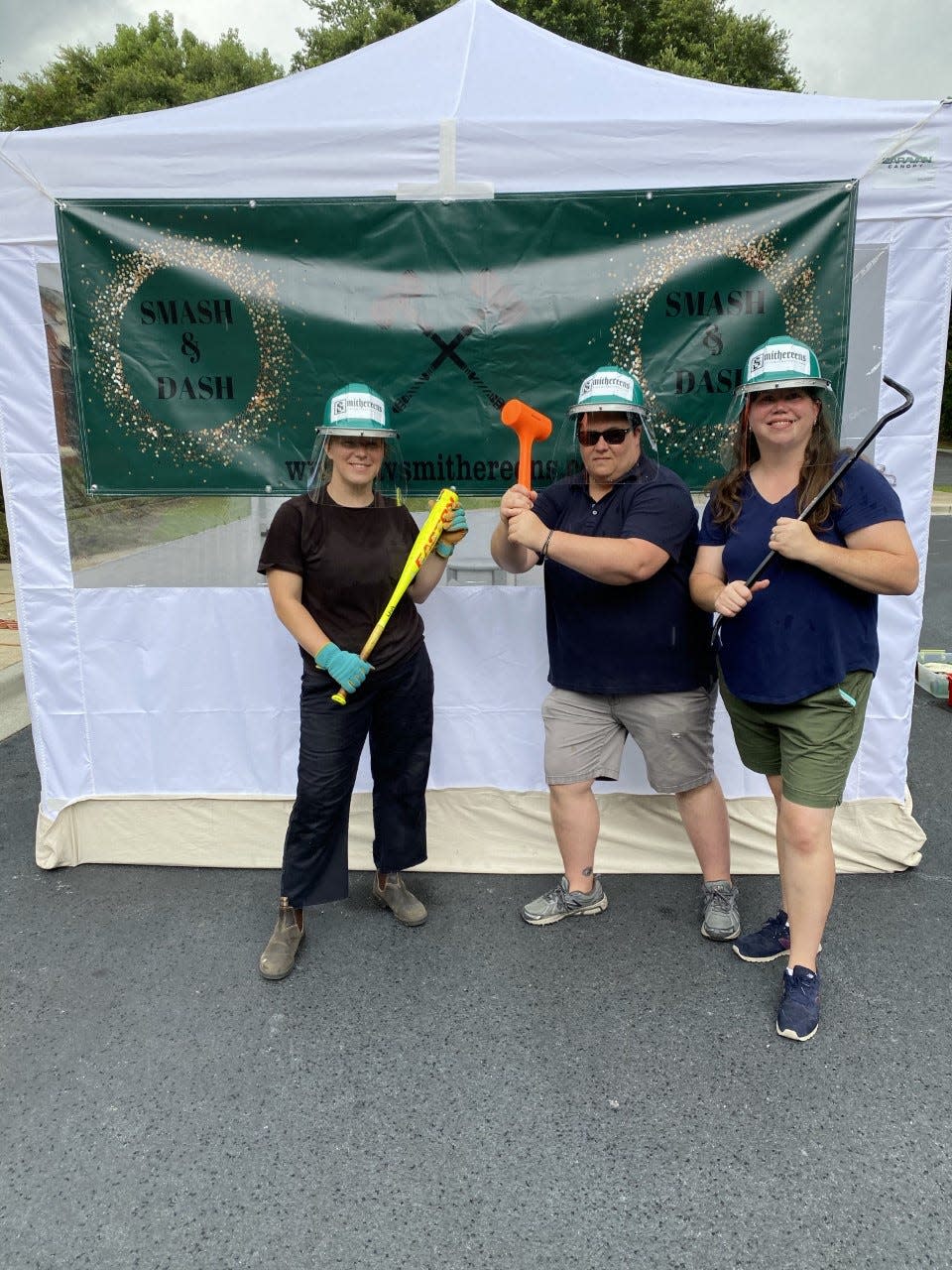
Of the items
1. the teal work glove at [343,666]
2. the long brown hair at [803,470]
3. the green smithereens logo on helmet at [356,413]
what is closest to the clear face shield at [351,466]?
the green smithereens logo on helmet at [356,413]

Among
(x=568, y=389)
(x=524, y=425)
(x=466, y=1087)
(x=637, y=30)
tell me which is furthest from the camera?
(x=637, y=30)

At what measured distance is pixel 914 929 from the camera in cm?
281

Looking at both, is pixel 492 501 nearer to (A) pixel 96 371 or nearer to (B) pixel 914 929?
(A) pixel 96 371

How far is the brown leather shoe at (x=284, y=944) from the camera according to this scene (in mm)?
2625

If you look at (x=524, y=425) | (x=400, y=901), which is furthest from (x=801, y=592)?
(x=400, y=901)

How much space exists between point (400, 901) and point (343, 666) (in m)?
0.94

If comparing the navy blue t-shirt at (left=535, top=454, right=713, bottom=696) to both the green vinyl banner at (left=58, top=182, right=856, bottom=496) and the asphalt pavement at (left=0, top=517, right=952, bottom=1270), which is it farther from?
the asphalt pavement at (left=0, top=517, right=952, bottom=1270)

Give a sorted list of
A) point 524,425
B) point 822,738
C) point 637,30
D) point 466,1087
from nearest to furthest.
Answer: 1. point 466,1087
2. point 822,738
3. point 524,425
4. point 637,30

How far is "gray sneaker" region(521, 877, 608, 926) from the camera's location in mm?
2898

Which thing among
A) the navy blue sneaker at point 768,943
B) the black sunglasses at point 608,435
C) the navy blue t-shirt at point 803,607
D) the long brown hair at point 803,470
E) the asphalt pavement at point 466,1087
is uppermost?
the black sunglasses at point 608,435

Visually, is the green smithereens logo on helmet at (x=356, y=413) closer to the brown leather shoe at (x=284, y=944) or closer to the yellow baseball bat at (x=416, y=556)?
the yellow baseball bat at (x=416, y=556)

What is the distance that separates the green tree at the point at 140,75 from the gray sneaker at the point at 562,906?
17268mm

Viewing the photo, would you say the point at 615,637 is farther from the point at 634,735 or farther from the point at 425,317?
the point at 425,317

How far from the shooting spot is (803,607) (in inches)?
88.6
